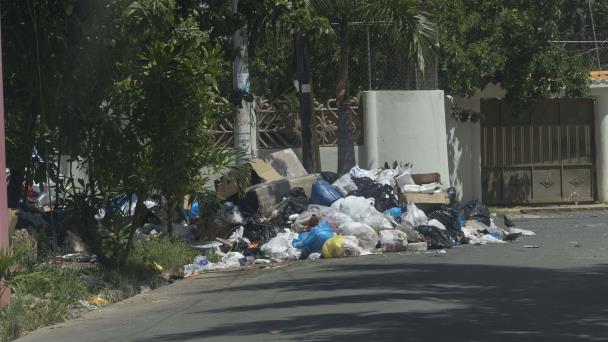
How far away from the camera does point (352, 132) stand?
20.6m

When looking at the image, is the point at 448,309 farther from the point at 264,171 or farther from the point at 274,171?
the point at 274,171

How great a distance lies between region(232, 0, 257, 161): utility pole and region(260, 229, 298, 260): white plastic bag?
1.91 m

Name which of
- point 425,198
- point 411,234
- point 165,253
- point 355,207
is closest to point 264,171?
point 355,207

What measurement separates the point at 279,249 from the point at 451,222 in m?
3.39

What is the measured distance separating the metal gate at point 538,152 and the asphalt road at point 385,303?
8.01 metres

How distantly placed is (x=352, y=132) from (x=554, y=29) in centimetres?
526

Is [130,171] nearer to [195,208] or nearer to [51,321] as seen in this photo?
[51,321]

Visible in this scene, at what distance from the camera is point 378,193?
18219mm

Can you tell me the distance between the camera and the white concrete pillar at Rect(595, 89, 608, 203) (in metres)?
23.5

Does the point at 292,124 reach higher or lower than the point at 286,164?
higher

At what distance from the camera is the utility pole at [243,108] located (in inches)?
698

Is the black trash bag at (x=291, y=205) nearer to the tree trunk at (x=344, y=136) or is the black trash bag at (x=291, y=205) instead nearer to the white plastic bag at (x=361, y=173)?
the white plastic bag at (x=361, y=173)

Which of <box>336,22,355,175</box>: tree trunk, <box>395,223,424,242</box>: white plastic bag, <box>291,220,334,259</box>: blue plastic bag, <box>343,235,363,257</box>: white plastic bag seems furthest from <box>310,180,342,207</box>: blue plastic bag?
<box>336,22,355,175</box>: tree trunk

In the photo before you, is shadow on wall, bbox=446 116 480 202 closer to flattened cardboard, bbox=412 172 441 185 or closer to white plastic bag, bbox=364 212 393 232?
flattened cardboard, bbox=412 172 441 185
